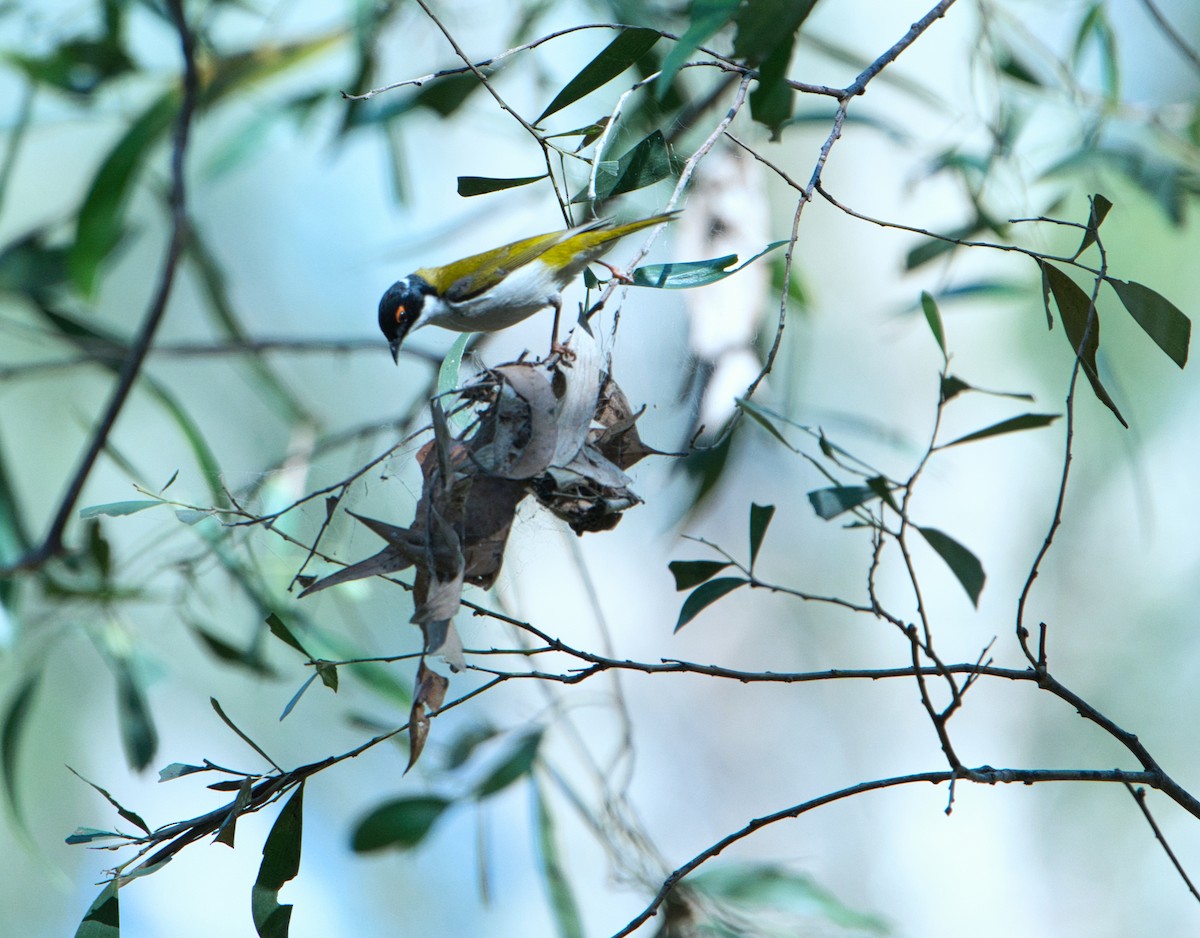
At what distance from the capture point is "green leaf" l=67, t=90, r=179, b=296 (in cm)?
206

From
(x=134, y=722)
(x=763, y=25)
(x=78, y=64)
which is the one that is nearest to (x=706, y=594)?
(x=763, y=25)

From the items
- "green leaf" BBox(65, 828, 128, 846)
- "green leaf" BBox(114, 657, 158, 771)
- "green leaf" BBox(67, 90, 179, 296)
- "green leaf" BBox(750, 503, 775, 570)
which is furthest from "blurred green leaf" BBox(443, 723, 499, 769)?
"green leaf" BBox(65, 828, 128, 846)

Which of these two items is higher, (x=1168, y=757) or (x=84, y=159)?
(x=84, y=159)

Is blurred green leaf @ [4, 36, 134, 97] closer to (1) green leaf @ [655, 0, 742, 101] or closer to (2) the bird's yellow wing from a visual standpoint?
(2) the bird's yellow wing

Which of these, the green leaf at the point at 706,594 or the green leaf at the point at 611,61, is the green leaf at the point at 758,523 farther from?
the green leaf at the point at 611,61

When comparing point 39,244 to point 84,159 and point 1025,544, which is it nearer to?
point 84,159

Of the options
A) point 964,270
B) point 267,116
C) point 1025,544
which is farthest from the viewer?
point 1025,544

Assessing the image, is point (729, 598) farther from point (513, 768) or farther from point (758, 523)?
point (758, 523)

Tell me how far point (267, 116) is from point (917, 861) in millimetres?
4068

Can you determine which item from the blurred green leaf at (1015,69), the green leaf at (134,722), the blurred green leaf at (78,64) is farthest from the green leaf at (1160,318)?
the blurred green leaf at (78,64)

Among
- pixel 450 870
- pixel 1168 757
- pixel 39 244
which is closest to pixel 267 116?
pixel 39 244

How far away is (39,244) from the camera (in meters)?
2.38

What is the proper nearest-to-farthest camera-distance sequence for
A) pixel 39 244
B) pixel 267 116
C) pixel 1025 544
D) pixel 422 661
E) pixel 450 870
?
pixel 422 661 → pixel 39 244 → pixel 267 116 → pixel 1025 544 → pixel 450 870

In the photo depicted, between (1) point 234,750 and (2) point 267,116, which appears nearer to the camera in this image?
(2) point 267,116
